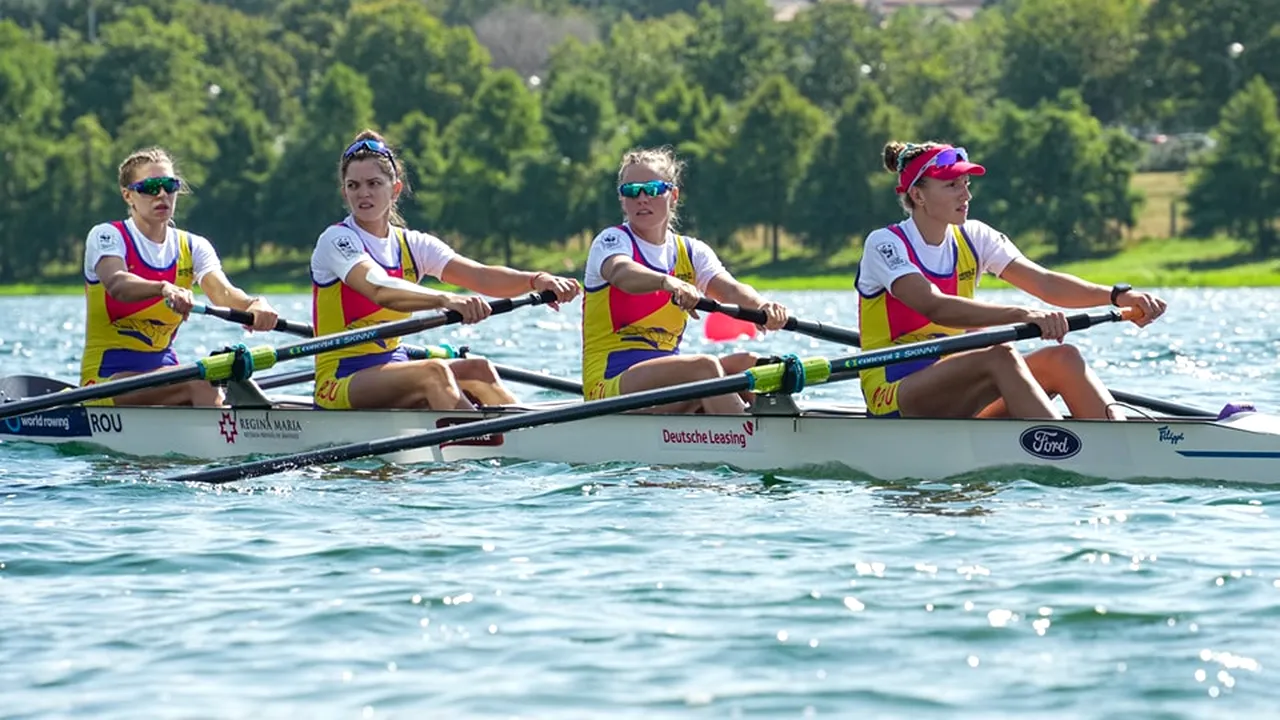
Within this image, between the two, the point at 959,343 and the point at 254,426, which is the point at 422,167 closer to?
the point at 254,426

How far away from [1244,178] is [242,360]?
197ft

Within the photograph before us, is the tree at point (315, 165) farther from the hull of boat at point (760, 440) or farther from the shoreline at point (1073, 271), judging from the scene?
the hull of boat at point (760, 440)

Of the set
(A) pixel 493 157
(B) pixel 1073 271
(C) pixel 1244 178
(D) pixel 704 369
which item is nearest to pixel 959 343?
(D) pixel 704 369

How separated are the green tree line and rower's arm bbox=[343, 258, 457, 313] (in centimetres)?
5813

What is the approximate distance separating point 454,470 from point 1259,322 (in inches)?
913

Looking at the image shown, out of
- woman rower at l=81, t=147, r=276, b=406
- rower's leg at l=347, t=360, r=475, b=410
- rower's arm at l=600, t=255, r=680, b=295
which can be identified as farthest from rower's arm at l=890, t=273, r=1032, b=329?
woman rower at l=81, t=147, r=276, b=406

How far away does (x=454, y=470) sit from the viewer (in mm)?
11297

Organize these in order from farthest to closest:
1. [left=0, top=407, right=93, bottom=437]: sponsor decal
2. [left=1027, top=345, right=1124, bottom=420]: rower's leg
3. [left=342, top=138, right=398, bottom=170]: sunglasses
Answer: [left=0, top=407, right=93, bottom=437]: sponsor decal, [left=342, top=138, right=398, bottom=170]: sunglasses, [left=1027, top=345, right=1124, bottom=420]: rower's leg

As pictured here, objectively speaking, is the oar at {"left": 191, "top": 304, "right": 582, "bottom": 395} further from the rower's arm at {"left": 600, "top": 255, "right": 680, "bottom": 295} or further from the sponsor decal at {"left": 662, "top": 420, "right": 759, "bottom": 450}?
the sponsor decal at {"left": 662, "top": 420, "right": 759, "bottom": 450}

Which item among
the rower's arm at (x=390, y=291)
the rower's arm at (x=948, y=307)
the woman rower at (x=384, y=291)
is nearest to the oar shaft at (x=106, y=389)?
the woman rower at (x=384, y=291)

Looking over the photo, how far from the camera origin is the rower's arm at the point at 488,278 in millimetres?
11836

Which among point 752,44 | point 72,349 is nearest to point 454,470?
point 72,349

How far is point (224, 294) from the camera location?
12.7m

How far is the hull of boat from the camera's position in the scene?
385 inches
